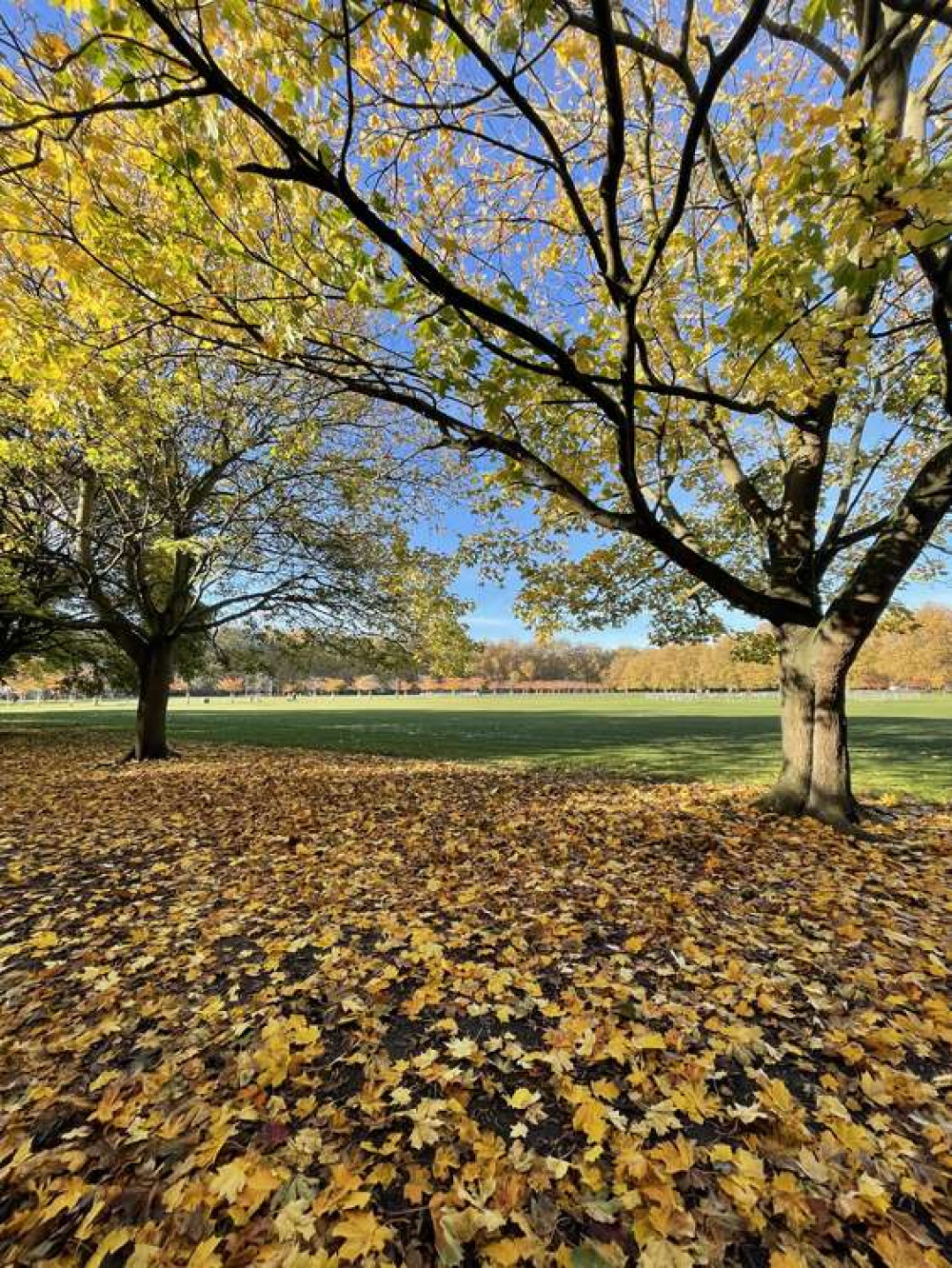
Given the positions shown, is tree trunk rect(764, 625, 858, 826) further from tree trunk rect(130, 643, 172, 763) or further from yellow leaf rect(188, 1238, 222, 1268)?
tree trunk rect(130, 643, 172, 763)

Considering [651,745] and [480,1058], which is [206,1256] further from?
[651,745]

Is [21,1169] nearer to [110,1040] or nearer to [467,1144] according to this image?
[110,1040]

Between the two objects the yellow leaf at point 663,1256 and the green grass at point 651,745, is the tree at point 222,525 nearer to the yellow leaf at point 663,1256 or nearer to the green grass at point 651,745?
the green grass at point 651,745

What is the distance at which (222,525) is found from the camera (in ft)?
38.1

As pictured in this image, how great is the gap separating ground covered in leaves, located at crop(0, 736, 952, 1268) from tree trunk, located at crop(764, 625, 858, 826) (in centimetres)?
101

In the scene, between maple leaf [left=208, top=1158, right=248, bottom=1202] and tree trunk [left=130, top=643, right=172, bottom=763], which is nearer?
maple leaf [left=208, top=1158, right=248, bottom=1202]

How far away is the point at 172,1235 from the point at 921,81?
992 cm

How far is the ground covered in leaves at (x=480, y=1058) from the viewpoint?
1996mm

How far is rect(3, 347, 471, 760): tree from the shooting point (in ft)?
33.0

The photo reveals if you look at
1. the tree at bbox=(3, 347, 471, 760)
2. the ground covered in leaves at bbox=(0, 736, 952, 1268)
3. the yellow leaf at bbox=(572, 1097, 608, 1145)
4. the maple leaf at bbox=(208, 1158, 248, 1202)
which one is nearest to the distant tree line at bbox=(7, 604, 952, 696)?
the tree at bbox=(3, 347, 471, 760)

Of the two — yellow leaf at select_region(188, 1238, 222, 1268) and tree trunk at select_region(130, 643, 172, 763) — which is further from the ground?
tree trunk at select_region(130, 643, 172, 763)

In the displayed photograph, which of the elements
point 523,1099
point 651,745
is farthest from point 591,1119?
point 651,745

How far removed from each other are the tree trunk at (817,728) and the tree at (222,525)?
7265mm

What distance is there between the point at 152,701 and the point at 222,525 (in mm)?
4995
